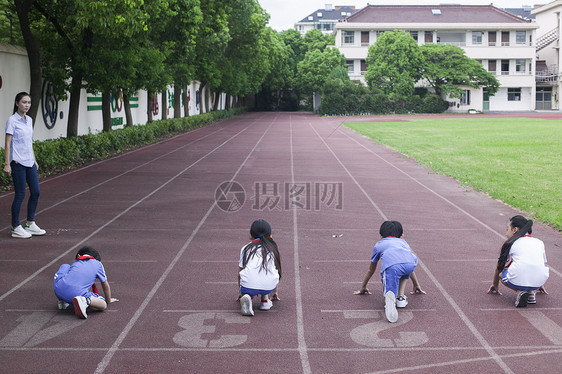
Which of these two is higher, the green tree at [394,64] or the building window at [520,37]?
the building window at [520,37]

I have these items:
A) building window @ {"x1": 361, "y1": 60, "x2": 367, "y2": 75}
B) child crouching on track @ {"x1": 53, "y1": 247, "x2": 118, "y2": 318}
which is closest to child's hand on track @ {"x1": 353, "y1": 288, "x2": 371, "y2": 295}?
child crouching on track @ {"x1": 53, "y1": 247, "x2": 118, "y2": 318}

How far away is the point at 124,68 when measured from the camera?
19.0 m

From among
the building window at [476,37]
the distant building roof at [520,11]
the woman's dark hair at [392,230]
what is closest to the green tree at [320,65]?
the building window at [476,37]

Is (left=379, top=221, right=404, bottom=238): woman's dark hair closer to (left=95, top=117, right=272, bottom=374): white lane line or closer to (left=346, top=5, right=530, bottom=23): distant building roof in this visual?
(left=95, top=117, right=272, bottom=374): white lane line

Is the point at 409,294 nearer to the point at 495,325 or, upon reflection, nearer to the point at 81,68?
the point at 495,325

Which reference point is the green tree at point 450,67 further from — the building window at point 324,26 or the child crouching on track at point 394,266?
the building window at point 324,26

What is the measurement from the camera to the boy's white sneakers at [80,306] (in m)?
5.87

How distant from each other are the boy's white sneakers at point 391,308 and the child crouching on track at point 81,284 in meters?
2.72

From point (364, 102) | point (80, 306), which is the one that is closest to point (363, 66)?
point (364, 102)

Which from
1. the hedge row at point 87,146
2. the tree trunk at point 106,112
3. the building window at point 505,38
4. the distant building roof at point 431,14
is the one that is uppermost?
the distant building roof at point 431,14

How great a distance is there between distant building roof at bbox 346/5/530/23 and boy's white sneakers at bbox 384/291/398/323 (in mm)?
67242

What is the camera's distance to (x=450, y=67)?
6284 cm

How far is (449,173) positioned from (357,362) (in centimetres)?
1261

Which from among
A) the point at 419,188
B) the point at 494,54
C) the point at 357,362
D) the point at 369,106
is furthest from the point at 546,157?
the point at 494,54
